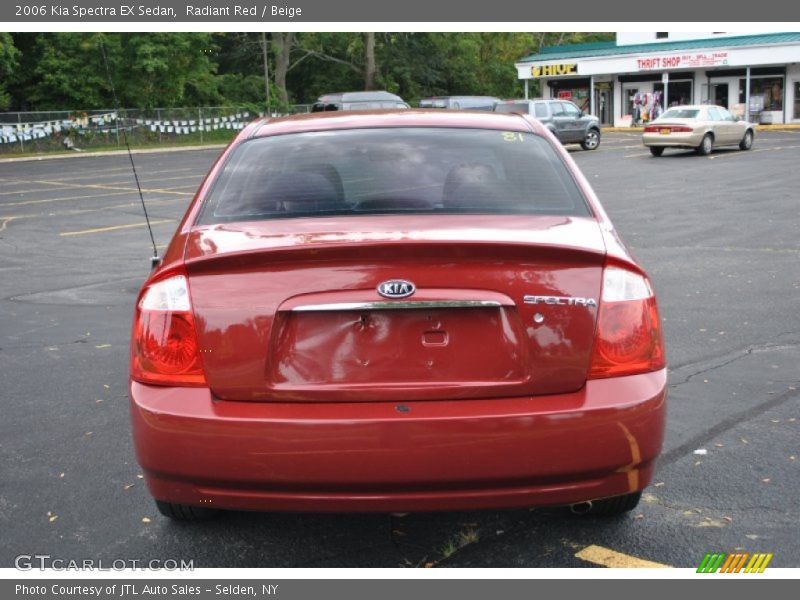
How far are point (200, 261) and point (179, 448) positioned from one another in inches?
24.6

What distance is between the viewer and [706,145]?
29719 millimetres

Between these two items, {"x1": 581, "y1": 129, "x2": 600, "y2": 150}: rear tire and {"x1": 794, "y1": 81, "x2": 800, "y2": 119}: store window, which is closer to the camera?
{"x1": 581, "y1": 129, "x2": 600, "y2": 150}: rear tire

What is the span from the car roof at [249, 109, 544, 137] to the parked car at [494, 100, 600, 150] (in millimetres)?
27903

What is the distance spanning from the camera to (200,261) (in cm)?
320

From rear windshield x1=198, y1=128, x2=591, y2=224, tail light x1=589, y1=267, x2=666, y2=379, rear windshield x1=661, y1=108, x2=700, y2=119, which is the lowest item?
rear windshield x1=661, y1=108, x2=700, y2=119

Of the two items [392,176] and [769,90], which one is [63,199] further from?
[769,90]

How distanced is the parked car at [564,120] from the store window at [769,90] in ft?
57.1

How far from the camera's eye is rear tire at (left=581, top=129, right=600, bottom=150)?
33750mm

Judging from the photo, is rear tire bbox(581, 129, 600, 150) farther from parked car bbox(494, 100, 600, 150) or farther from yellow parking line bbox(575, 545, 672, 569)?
yellow parking line bbox(575, 545, 672, 569)

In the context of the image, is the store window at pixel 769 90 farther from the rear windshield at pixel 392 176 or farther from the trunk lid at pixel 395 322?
the trunk lid at pixel 395 322

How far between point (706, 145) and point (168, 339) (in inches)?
1137

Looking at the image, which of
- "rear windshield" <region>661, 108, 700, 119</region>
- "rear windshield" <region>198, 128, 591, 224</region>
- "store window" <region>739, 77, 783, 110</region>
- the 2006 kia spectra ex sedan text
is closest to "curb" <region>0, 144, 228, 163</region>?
"rear windshield" <region>661, 108, 700, 119</region>

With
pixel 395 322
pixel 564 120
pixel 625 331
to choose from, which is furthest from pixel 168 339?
pixel 564 120

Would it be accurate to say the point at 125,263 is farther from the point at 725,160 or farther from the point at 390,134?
the point at 725,160
